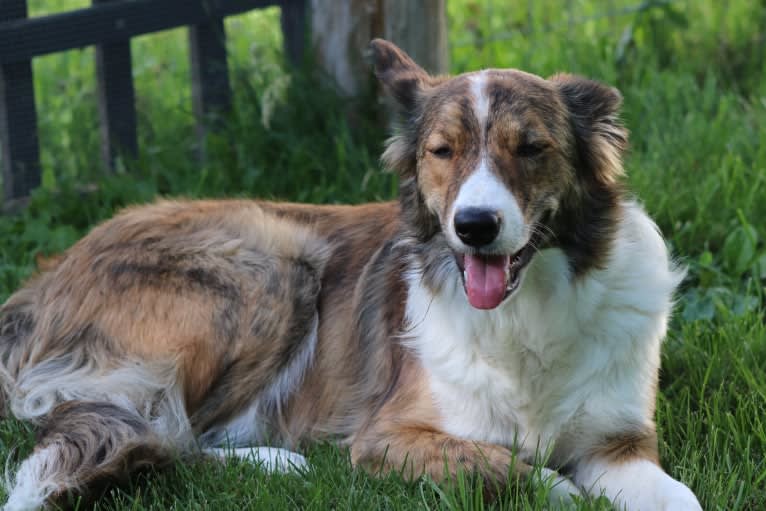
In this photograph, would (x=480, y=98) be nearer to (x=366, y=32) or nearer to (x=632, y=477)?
(x=632, y=477)

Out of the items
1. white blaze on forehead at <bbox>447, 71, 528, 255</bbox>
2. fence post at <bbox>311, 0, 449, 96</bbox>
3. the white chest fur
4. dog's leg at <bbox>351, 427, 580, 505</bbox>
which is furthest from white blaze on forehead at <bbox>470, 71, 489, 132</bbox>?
fence post at <bbox>311, 0, 449, 96</bbox>

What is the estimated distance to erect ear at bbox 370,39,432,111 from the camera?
3920 millimetres

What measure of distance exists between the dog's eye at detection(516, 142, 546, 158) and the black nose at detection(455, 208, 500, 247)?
292 mm

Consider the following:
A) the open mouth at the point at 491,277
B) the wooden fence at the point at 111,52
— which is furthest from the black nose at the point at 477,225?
the wooden fence at the point at 111,52

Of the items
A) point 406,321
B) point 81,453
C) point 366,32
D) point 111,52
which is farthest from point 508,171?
point 111,52

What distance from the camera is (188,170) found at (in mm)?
5957

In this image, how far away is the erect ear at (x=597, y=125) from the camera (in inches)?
144

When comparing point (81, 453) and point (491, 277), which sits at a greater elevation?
point (491, 277)

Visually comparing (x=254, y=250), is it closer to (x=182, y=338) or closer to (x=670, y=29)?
(x=182, y=338)

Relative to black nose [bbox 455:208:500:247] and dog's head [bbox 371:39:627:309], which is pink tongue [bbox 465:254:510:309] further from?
black nose [bbox 455:208:500:247]

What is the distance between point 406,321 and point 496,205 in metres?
0.81

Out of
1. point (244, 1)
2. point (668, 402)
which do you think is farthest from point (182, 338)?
point (244, 1)

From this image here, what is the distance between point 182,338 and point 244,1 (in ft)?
8.85

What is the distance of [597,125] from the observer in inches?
147
